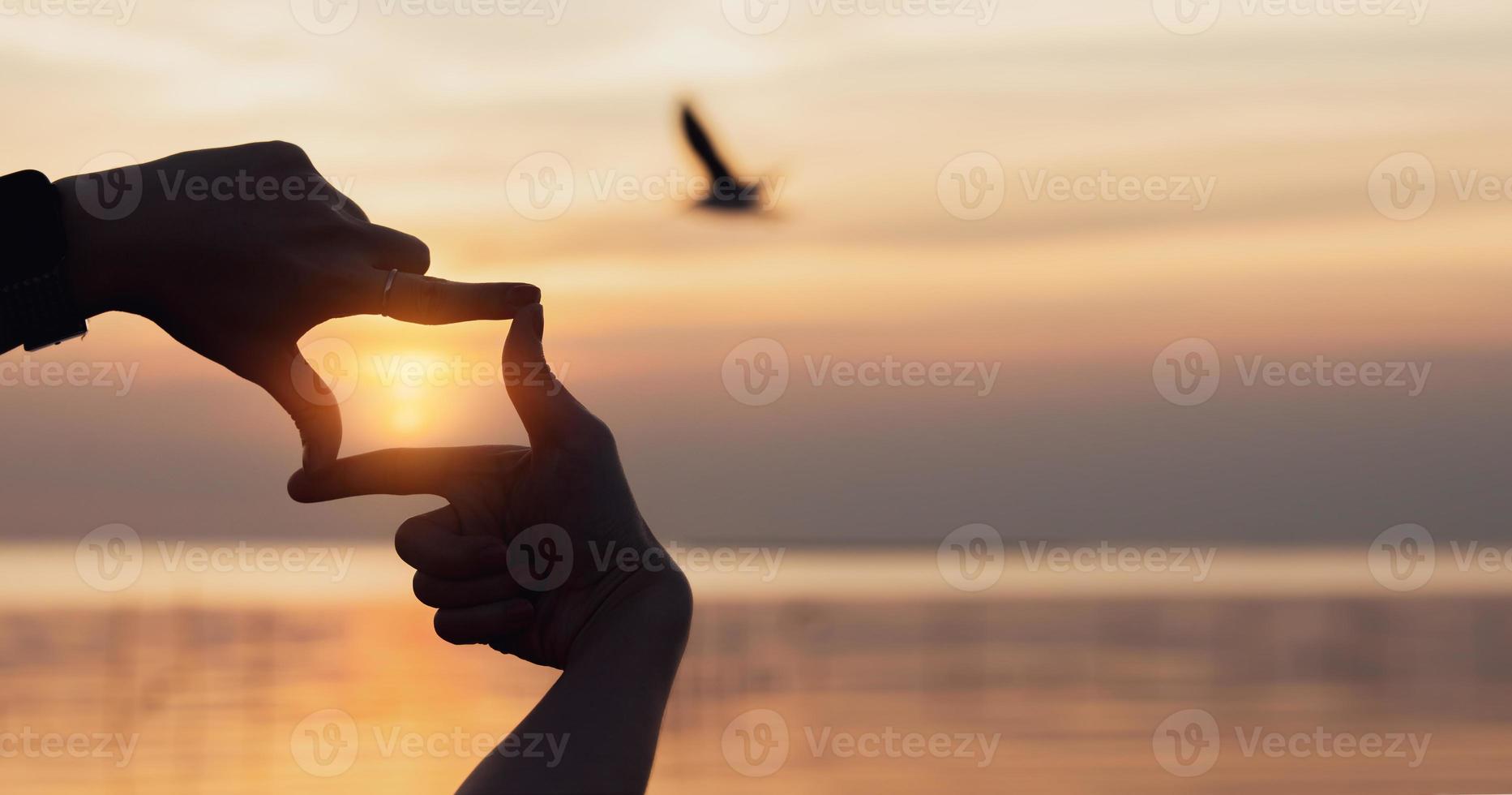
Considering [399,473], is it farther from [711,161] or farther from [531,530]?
[711,161]

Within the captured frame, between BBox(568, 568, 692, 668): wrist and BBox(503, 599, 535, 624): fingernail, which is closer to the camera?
BBox(568, 568, 692, 668): wrist

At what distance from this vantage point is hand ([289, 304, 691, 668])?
1651 mm

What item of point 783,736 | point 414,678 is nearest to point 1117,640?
point 783,736

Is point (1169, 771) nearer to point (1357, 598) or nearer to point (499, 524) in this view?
point (499, 524)

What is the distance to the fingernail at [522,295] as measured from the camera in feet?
5.47

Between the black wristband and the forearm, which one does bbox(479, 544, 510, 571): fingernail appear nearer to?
the forearm

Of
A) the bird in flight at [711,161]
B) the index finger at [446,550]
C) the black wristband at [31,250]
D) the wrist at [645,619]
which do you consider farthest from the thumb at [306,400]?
the bird in flight at [711,161]

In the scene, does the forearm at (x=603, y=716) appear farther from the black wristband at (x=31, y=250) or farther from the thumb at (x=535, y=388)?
the black wristband at (x=31, y=250)

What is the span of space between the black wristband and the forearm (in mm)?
871

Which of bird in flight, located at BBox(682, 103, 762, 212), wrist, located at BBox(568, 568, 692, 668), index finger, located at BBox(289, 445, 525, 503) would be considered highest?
bird in flight, located at BBox(682, 103, 762, 212)

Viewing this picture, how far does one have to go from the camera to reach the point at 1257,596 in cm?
1916

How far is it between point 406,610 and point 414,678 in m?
6.95

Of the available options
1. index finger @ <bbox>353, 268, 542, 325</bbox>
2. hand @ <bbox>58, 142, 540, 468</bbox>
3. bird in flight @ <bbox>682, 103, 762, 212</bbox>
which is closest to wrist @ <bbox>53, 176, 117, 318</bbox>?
hand @ <bbox>58, 142, 540, 468</bbox>

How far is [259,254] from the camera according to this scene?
67.3 inches
